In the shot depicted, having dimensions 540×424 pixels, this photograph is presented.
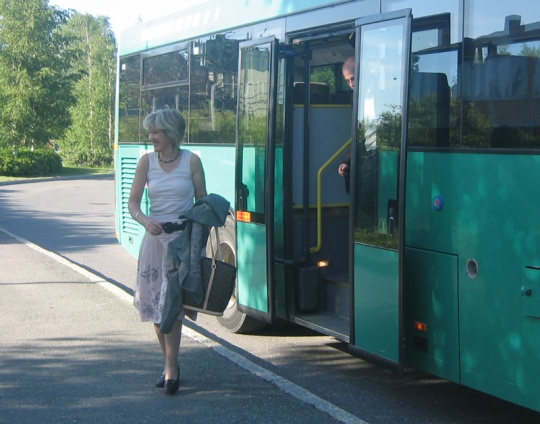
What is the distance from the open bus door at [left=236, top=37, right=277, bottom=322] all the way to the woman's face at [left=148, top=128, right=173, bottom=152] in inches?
43.9

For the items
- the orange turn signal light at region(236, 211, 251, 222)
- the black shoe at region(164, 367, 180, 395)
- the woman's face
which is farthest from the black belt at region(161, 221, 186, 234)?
the orange turn signal light at region(236, 211, 251, 222)

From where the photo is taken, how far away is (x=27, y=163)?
40.9m

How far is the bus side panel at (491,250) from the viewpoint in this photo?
15.0 ft

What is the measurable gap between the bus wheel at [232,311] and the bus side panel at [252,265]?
1.32 ft

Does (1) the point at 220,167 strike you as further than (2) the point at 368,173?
Yes

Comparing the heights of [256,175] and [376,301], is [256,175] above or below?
above

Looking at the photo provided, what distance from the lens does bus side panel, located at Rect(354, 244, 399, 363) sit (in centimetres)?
541

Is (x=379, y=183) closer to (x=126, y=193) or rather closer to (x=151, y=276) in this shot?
(x=151, y=276)

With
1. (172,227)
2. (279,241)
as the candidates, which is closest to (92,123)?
(279,241)

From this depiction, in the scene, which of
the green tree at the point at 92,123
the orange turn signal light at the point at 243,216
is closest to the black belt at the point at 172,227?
the orange turn signal light at the point at 243,216

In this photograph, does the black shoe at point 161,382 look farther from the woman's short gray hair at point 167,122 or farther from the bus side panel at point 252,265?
the woman's short gray hair at point 167,122

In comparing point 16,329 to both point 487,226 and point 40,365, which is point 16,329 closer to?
point 40,365

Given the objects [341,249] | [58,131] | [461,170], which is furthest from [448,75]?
[58,131]

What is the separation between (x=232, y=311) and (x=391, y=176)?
3.09 metres
